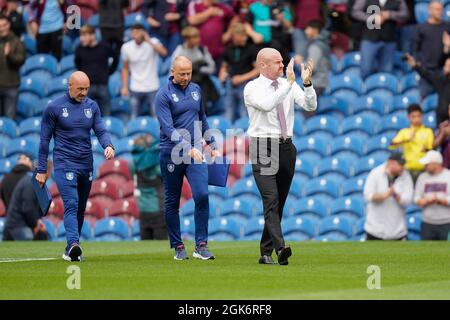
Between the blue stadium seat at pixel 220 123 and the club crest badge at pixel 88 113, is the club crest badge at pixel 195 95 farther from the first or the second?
the blue stadium seat at pixel 220 123

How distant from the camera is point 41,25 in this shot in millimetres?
27469

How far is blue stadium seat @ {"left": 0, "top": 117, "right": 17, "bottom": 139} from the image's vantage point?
26.1 meters

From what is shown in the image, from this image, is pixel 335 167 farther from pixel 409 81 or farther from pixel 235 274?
pixel 235 274

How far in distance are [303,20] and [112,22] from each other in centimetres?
393

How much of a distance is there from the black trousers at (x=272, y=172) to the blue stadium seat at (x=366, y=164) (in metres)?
8.73

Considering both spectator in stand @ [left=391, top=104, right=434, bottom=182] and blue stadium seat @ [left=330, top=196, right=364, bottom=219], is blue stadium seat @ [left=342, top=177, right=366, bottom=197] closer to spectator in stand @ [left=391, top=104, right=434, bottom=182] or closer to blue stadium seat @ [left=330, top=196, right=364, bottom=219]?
blue stadium seat @ [left=330, top=196, right=364, bottom=219]

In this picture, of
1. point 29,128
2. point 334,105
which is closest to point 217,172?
point 334,105

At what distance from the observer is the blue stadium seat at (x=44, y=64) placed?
27.6 m

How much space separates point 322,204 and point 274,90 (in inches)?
336

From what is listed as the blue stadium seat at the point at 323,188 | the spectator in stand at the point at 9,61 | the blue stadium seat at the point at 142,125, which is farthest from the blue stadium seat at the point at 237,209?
the spectator in stand at the point at 9,61

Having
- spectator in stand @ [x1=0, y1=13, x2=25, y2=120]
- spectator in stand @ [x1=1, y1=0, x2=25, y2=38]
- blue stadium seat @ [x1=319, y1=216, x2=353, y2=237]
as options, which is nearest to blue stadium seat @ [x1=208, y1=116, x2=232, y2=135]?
blue stadium seat @ [x1=319, y1=216, x2=353, y2=237]

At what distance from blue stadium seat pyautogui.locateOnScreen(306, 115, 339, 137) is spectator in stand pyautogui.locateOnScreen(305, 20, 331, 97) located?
0.60m
